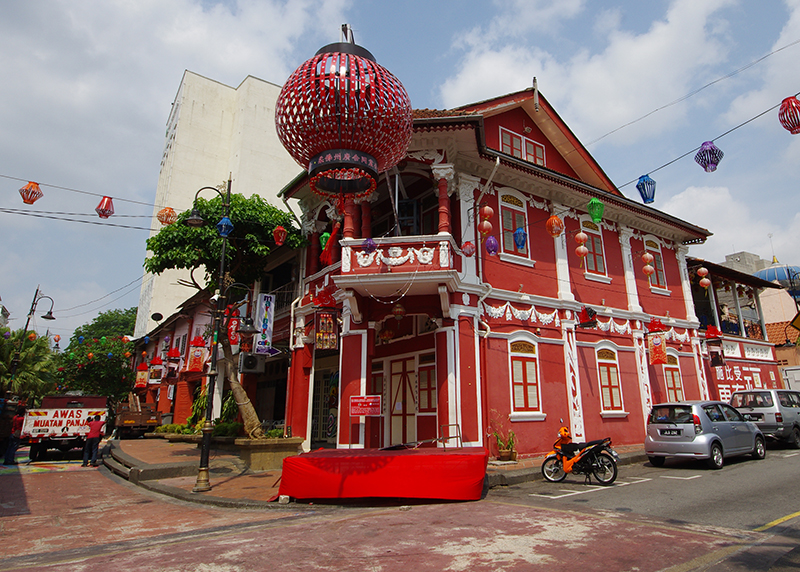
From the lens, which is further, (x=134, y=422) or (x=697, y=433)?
(x=134, y=422)

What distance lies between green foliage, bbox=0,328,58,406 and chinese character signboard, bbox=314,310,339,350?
18.8 meters

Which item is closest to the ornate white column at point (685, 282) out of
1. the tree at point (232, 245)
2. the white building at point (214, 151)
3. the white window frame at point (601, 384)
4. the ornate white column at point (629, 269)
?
the ornate white column at point (629, 269)

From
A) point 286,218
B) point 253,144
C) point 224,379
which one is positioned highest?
point 253,144

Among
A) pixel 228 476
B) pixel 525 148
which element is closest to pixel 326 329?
pixel 228 476

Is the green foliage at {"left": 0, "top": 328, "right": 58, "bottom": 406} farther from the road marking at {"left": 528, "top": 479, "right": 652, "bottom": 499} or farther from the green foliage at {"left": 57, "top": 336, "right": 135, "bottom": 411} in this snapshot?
the road marking at {"left": 528, "top": 479, "right": 652, "bottom": 499}

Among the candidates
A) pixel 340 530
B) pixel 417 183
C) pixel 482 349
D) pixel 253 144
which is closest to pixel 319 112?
pixel 340 530

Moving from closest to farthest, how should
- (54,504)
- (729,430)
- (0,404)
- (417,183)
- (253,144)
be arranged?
(54,504) → (729,430) → (417,183) → (0,404) → (253,144)

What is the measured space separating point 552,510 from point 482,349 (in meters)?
5.81

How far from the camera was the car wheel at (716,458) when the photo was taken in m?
12.0

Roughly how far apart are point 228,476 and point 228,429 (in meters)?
6.74

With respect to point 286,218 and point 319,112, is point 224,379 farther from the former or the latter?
point 319,112

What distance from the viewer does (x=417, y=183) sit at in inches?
601

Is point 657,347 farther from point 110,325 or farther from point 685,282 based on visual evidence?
point 110,325

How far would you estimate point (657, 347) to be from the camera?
56.7ft
